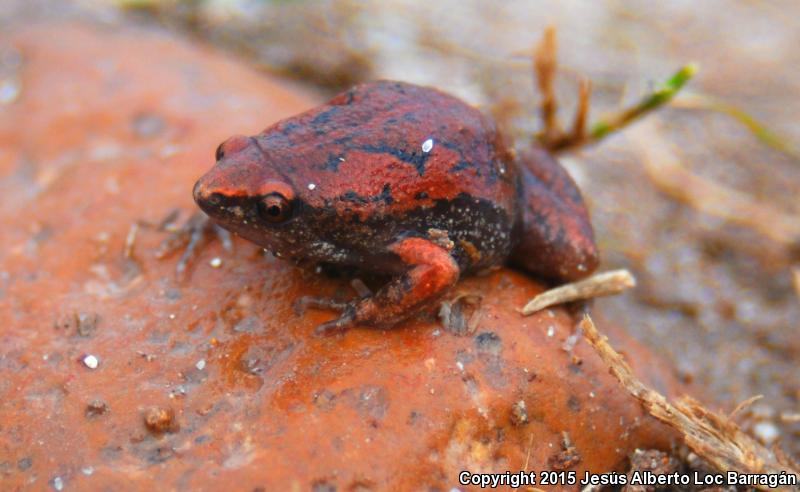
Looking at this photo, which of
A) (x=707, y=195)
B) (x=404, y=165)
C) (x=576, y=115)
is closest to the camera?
(x=404, y=165)

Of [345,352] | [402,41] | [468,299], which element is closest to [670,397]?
[468,299]

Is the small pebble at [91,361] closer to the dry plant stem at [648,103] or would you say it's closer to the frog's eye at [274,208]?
the frog's eye at [274,208]

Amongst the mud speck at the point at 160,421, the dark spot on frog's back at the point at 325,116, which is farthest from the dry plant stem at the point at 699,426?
the mud speck at the point at 160,421

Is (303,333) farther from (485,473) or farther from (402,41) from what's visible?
(402,41)

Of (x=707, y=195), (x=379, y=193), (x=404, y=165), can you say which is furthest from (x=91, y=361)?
(x=707, y=195)

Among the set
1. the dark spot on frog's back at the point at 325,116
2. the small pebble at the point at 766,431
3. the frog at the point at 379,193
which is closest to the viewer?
the frog at the point at 379,193

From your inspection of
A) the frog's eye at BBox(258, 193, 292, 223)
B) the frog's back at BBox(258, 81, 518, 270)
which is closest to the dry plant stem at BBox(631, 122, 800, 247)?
the frog's back at BBox(258, 81, 518, 270)

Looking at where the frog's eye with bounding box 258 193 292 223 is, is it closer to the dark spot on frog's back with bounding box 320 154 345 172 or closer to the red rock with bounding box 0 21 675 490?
the dark spot on frog's back with bounding box 320 154 345 172

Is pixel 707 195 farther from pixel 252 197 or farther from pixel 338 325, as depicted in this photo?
pixel 252 197
